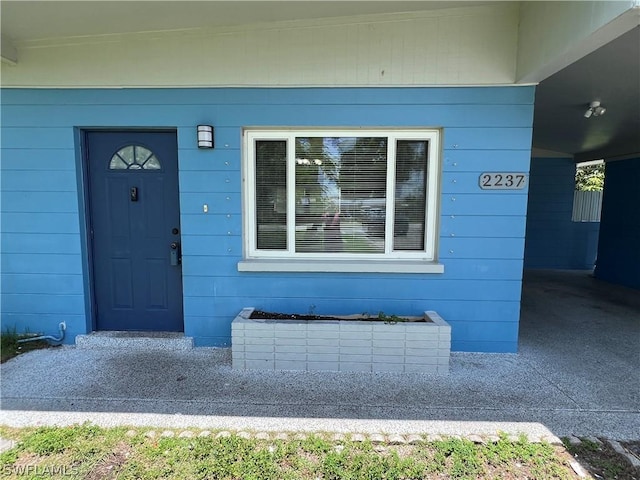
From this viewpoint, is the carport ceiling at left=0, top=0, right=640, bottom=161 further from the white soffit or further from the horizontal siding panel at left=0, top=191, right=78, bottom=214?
the horizontal siding panel at left=0, top=191, right=78, bottom=214

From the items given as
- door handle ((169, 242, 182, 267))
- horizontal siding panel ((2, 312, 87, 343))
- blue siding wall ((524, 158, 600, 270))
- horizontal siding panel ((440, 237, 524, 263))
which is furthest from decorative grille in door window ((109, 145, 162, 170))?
blue siding wall ((524, 158, 600, 270))

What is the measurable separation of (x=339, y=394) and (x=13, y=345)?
120 inches

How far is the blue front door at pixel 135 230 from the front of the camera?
3.37m

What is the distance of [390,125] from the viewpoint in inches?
123

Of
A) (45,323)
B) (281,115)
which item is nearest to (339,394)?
(281,115)

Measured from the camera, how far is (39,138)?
10.7ft

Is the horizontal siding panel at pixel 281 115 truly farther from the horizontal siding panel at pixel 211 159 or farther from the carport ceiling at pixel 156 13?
the carport ceiling at pixel 156 13

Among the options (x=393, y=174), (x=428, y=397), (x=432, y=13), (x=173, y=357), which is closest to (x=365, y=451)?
(x=428, y=397)

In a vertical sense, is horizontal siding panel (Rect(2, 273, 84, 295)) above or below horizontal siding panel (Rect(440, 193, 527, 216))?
below

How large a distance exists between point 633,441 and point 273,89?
3.55 m

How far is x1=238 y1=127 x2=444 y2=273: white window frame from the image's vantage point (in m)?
3.21

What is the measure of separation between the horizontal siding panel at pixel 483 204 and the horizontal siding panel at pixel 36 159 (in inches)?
136

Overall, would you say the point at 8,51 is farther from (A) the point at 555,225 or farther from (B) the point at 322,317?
(A) the point at 555,225

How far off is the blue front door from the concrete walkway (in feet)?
1.43
